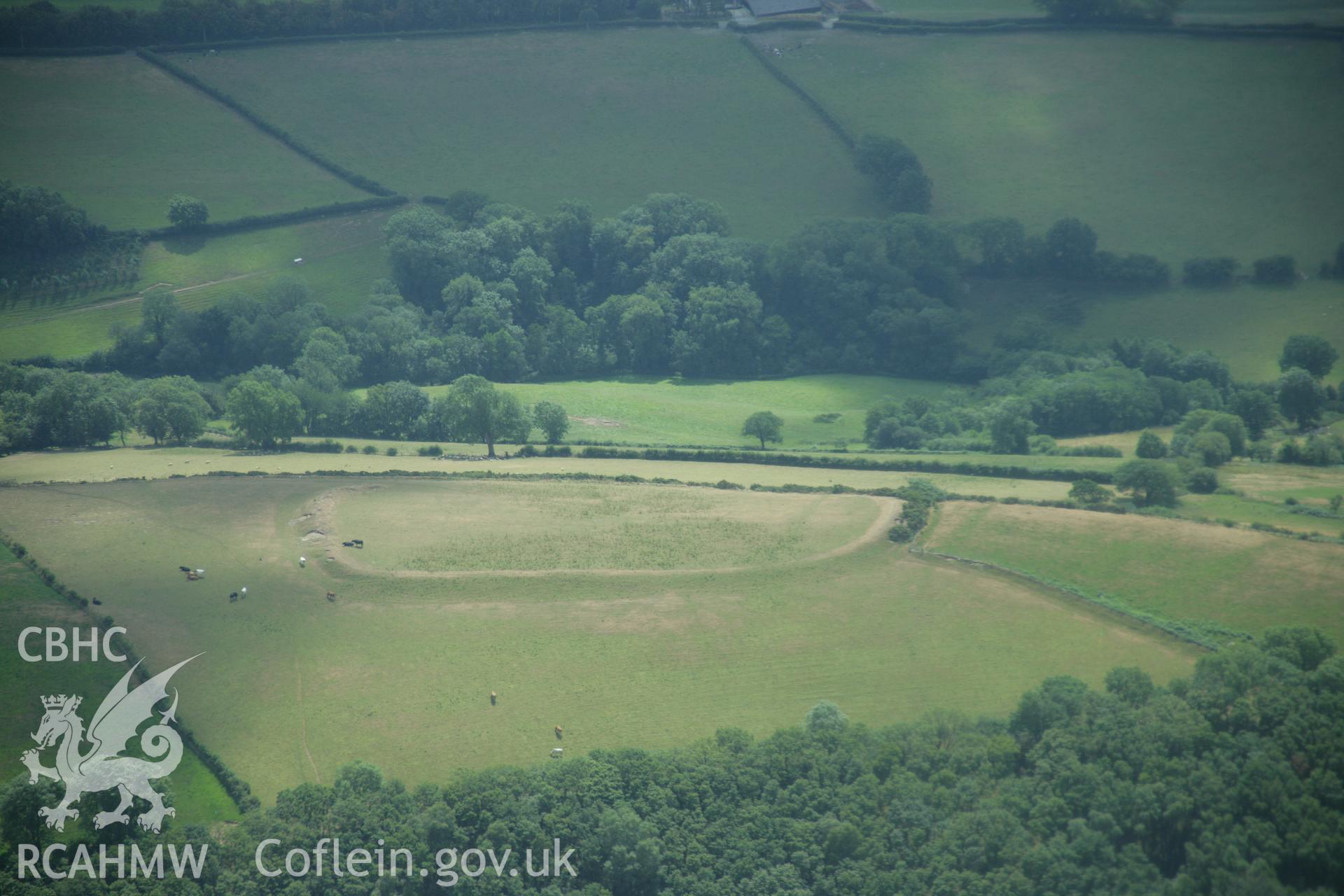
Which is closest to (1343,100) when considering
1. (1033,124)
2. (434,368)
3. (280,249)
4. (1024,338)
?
(1033,124)

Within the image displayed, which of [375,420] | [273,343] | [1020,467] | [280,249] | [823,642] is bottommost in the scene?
[823,642]

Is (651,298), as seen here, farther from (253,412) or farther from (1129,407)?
(1129,407)

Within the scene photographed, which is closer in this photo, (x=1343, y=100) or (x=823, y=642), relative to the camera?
(x=823, y=642)

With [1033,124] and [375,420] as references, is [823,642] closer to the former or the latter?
[375,420]

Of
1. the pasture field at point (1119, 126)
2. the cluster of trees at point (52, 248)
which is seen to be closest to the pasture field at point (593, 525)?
the cluster of trees at point (52, 248)

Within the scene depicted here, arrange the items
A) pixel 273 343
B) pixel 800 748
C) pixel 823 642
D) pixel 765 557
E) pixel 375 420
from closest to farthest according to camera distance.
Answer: pixel 800 748 → pixel 823 642 → pixel 765 557 → pixel 375 420 → pixel 273 343

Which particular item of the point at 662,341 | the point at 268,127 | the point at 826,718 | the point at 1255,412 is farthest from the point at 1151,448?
the point at 268,127

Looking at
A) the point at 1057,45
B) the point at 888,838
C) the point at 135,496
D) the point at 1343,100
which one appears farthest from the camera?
the point at 1057,45
